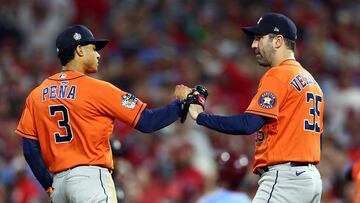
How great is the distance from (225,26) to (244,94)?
65.1 inches

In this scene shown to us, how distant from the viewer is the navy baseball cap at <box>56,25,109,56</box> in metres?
6.97

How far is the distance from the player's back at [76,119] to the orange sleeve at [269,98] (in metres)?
0.92

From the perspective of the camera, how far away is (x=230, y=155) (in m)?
7.89

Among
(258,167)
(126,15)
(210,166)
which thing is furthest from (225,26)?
(258,167)

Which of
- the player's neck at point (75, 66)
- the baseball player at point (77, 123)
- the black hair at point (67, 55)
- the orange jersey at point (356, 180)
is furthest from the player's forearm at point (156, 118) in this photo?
the orange jersey at point (356, 180)

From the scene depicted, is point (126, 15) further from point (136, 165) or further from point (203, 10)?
point (136, 165)

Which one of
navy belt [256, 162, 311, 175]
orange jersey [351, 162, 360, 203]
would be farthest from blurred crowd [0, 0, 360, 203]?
navy belt [256, 162, 311, 175]

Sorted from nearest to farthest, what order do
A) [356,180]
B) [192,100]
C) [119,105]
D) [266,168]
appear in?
[266,168] → [119,105] → [192,100] → [356,180]

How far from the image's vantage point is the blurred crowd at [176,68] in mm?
11688

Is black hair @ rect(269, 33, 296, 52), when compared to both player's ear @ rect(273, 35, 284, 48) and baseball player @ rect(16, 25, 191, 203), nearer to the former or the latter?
player's ear @ rect(273, 35, 284, 48)

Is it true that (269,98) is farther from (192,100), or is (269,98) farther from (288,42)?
(192,100)

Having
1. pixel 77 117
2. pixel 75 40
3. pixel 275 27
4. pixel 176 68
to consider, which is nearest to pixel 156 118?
pixel 77 117

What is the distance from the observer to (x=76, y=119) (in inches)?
266

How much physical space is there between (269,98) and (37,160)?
5.72 feet
